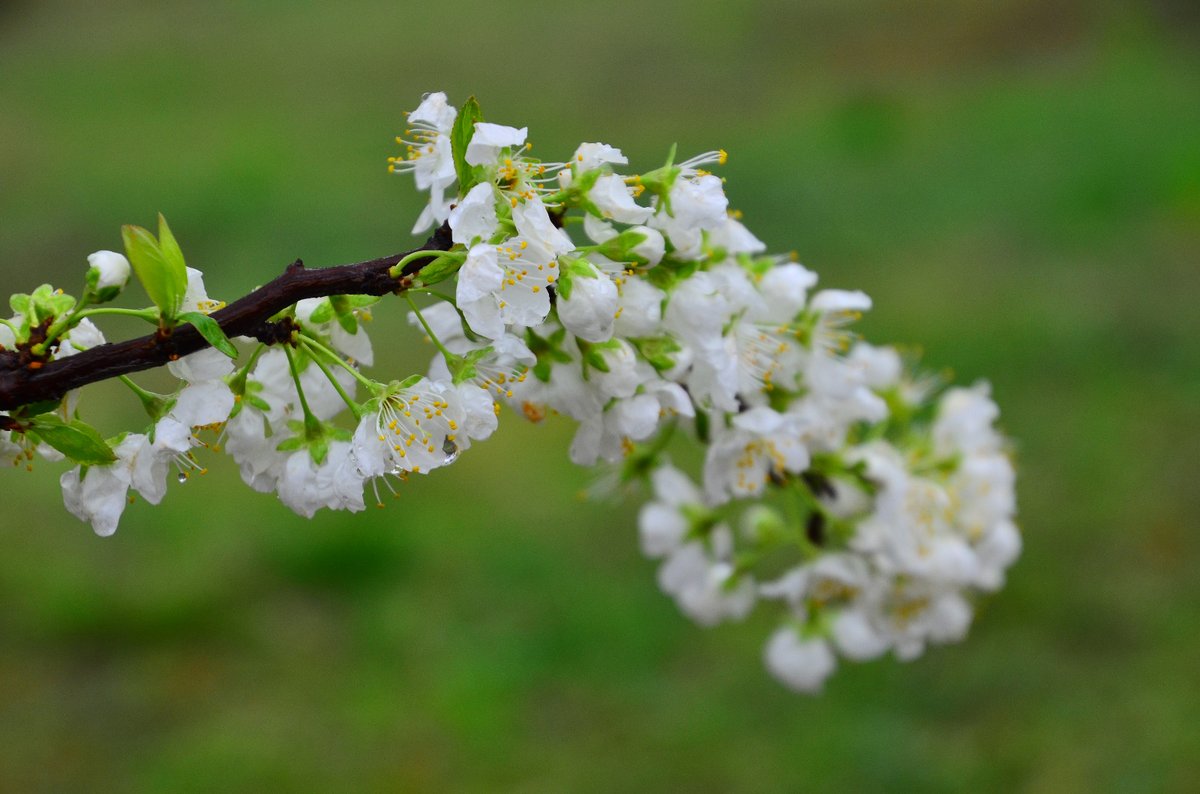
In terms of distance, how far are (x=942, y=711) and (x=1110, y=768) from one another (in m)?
0.47

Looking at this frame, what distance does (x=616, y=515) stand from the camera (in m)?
4.29

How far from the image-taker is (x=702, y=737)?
3326mm

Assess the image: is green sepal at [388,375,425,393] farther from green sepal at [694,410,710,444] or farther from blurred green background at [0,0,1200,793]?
blurred green background at [0,0,1200,793]

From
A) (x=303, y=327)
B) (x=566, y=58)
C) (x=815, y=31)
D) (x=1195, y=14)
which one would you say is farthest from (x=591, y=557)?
(x=1195, y=14)

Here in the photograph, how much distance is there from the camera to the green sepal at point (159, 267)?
0.94 meters

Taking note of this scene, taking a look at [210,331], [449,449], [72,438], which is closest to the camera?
[210,331]

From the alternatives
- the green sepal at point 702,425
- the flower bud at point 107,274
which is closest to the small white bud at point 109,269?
the flower bud at point 107,274

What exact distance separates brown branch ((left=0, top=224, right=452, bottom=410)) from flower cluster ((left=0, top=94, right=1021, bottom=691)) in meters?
0.02

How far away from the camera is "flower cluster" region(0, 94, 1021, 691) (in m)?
1.03

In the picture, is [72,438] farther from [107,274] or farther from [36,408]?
[107,274]

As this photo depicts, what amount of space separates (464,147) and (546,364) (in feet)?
0.81

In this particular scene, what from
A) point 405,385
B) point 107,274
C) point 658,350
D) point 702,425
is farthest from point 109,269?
point 702,425

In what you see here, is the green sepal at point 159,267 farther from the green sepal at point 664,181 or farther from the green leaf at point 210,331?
the green sepal at point 664,181

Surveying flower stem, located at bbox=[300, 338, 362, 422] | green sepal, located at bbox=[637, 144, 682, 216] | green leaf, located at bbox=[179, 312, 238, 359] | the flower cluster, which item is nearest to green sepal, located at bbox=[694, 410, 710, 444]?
the flower cluster
